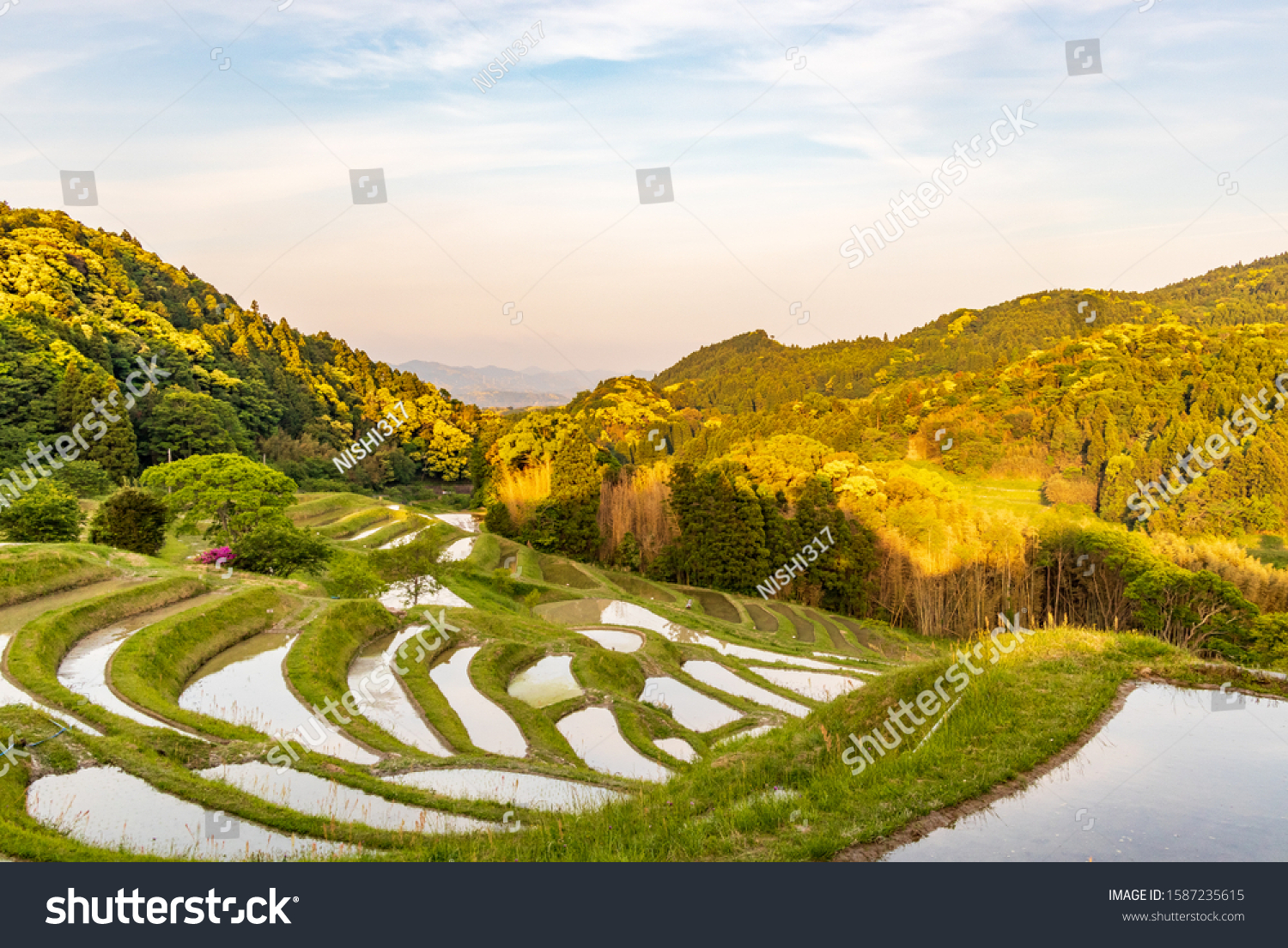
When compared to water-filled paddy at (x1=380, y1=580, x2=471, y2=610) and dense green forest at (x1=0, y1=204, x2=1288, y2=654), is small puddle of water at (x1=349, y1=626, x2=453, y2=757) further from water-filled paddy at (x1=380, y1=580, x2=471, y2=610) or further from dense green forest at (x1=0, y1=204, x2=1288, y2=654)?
dense green forest at (x1=0, y1=204, x2=1288, y2=654)

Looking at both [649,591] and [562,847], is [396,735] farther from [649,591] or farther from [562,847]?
[649,591]

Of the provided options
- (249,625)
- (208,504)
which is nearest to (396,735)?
(249,625)

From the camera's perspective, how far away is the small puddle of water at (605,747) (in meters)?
15.3

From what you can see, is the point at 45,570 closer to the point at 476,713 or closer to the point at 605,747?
the point at 476,713

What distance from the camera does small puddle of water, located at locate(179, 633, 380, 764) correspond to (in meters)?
13.9

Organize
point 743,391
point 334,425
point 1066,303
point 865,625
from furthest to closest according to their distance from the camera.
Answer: point 1066,303, point 743,391, point 334,425, point 865,625

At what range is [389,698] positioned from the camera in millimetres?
17344

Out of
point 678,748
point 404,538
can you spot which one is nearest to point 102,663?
point 678,748

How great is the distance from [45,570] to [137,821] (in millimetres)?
13467

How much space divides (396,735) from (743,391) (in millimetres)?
104880

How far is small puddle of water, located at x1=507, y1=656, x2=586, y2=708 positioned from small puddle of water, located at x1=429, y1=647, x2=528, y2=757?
126cm

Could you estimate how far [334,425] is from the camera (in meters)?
82.6

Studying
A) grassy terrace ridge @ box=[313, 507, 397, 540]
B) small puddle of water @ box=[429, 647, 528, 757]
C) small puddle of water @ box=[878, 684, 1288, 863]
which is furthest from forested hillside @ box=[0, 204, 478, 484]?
small puddle of water @ box=[878, 684, 1288, 863]

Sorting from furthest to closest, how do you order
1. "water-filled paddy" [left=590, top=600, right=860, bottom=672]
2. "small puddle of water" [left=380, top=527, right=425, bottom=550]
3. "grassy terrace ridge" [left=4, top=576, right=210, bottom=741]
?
1. "small puddle of water" [left=380, top=527, right=425, bottom=550]
2. "water-filled paddy" [left=590, top=600, right=860, bottom=672]
3. "grassy terrace ridge" [left=4, top=576, right=210, bottom=741]
